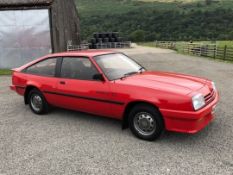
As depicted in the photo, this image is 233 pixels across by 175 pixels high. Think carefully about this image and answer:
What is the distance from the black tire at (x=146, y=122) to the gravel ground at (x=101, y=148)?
14cm

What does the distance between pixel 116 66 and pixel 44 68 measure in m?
1.81

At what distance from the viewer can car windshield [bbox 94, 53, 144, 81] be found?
18.2 feet

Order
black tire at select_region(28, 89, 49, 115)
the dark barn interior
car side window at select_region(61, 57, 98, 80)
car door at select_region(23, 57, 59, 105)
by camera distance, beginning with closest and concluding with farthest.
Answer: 1. car side window at select_region(61, 57, 98, 80)
2. car door at select_region(23, 57, 59, 105)
3. black tire at select_region(28, 89, 49, 115)
4. the dark barn interior

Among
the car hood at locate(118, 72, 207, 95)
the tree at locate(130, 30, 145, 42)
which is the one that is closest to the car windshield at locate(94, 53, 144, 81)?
the car hood at locate(118, 72, 207, 95)

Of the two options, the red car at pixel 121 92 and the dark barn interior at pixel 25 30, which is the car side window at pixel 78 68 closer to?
the red car at pixel 121 92

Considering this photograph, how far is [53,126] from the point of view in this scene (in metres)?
5.98

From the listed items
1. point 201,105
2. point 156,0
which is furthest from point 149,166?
point 156,0

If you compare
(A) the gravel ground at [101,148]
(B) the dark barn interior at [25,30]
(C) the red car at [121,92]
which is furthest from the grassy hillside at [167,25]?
(A) the gravel ground at [101,148]

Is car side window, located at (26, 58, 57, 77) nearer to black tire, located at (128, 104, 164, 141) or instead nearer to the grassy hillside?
black tire, located at (128, 104, 164, 141)

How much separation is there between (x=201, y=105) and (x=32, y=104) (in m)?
4.06

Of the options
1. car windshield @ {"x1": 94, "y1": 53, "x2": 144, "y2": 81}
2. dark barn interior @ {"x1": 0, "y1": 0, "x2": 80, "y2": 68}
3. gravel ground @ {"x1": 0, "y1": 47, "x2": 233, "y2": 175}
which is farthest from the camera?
dark barn interior @ {"x1": 0, "y1": 0, "x2": 80, "y2": 68}

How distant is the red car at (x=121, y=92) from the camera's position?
4652mm

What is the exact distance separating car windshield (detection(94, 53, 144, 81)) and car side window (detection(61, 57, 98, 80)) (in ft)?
0.68

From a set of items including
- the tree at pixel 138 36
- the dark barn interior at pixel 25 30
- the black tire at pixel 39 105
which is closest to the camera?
the black tire at pixel 39 105
